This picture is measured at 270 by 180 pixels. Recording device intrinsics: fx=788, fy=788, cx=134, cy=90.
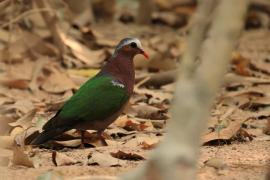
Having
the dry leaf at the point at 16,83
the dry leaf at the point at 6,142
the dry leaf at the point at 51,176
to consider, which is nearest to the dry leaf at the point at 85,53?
the dry leaf at the point at 16,83

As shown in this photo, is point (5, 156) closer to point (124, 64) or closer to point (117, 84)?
point (117, 84)

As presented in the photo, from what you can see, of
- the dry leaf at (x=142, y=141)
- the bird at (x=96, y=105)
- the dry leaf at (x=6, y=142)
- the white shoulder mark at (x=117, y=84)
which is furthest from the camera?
the white shoulder mark at (x=117, y=84)

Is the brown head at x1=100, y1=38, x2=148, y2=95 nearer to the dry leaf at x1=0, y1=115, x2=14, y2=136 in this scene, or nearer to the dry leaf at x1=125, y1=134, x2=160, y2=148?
the dry leaf at x1=125, y1=134, x2=160, y2=148

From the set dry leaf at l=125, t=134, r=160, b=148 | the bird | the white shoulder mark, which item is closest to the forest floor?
dry leaf at l=125, t=134, r=160, b=148

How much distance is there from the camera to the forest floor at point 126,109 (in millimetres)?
4352

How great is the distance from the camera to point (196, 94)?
284cm

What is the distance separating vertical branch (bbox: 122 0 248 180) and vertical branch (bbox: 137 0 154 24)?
261 inches

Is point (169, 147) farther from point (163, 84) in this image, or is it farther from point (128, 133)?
point (163, 84)

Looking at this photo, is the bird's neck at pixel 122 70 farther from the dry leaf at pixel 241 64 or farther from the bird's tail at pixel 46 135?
the dry leaf at pixel 241 64

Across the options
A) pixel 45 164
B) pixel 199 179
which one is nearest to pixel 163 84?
pixel 45 164

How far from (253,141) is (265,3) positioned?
5.18 meters

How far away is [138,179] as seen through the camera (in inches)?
123

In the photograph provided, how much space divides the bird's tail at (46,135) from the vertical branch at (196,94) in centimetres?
220

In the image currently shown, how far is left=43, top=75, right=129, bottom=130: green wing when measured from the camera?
5059 millimetres
